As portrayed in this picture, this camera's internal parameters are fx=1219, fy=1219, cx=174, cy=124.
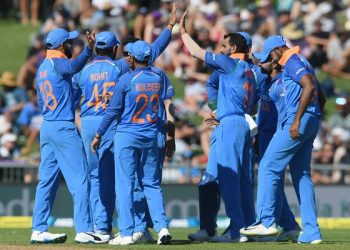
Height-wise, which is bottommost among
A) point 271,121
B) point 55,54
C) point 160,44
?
point 271,121

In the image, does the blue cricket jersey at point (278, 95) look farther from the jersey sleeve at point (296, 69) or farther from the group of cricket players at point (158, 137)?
the jersey sleeve at point (296, 69)

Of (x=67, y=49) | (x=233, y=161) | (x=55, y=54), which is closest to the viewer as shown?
(x=233, y=161)

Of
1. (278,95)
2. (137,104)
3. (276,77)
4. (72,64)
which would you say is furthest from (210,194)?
(72,64)

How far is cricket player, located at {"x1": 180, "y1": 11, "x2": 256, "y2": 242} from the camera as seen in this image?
15.2m

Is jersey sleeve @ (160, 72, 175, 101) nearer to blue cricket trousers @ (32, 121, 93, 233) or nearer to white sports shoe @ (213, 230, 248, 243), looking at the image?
blue cricket trousers @ (32, 121, 93, 233)

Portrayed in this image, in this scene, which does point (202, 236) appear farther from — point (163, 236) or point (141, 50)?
point (141, 50)

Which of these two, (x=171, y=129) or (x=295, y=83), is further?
(x=171, y=129)

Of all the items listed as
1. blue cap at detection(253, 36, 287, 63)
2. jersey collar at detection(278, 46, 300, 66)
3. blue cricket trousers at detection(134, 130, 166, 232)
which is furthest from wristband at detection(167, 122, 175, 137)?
jersey collar at detection(278, 46, 300, 66)

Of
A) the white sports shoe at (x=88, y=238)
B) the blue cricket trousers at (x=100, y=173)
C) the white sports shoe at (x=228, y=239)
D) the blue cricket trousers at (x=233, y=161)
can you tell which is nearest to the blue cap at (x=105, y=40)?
the blue cricket trousers at (x=100, y=173)

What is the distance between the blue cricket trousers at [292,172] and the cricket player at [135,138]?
131 centimetres

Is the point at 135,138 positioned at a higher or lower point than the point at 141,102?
lower

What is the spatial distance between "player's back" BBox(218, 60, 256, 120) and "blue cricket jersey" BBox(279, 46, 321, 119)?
49 centimetres

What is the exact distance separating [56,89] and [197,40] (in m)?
13.9

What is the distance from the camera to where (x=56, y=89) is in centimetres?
1526
